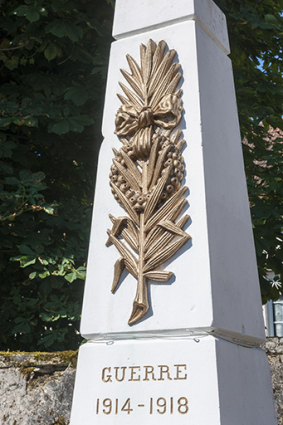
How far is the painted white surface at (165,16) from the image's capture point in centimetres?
289

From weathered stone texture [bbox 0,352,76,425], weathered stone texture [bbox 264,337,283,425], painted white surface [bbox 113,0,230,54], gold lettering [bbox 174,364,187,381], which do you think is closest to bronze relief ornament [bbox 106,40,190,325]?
painted white surface [bbox 113,0,230,54]

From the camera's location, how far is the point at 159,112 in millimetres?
2705

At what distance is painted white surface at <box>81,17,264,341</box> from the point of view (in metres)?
2.29

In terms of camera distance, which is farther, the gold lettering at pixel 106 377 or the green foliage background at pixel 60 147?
the green foliage background at pixel 60 147

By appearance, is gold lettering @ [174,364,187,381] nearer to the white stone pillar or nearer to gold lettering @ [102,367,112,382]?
the white stone pillar

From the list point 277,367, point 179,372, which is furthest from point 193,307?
point 277,367

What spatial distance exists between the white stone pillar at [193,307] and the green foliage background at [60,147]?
1.76 metres

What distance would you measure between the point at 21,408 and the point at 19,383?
0.13 m

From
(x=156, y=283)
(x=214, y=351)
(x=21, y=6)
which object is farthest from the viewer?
(x=21, y=6)

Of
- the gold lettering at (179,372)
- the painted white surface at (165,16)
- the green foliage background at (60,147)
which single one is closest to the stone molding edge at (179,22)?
the painted white surface at (165,16)

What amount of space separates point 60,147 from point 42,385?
264 centimetres

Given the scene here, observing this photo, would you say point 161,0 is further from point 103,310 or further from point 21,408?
point 21,408

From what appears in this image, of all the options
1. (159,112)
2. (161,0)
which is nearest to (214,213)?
(159,112)

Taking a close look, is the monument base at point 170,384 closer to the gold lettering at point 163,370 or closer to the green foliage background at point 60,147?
the gold lettering at point 163,370
